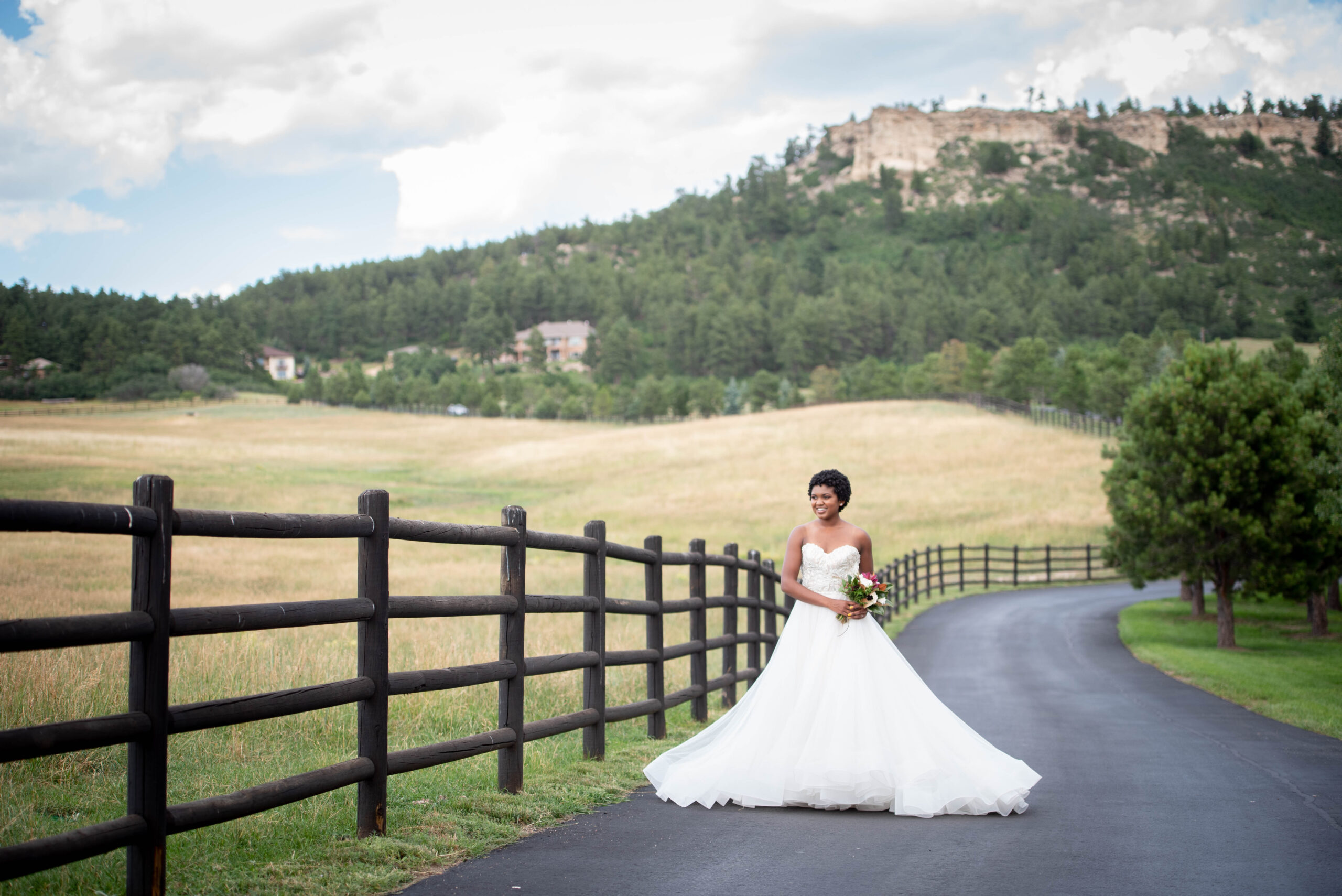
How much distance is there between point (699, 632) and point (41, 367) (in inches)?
Answer: 1622

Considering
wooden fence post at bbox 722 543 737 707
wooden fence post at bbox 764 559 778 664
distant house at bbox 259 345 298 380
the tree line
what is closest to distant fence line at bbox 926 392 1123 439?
the tree line

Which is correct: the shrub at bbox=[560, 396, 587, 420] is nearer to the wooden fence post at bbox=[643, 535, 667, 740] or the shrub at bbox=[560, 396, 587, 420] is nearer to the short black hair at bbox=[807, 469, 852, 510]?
the wooden fence post at bbox=[643, 535, 667, 740]

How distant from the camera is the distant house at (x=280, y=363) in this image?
180 metres

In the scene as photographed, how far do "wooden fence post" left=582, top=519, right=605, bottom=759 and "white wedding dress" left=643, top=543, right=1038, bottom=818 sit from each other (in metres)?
0.79

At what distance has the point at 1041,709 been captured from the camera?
12.6 metres

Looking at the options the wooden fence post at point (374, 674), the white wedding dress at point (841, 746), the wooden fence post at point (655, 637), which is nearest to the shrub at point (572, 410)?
the wooden fence post at point (655, 637)

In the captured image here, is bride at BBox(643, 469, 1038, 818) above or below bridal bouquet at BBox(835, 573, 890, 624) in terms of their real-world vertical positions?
below

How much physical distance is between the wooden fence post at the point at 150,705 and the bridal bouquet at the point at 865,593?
444 cm

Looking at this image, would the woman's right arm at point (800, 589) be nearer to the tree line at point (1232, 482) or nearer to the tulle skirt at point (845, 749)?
the tulle skirt at point (845, 749)

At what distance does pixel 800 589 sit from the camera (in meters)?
7.31

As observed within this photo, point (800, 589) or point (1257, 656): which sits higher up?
point (800, 589)

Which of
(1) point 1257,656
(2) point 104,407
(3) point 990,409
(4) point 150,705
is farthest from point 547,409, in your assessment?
(4) point 150,705

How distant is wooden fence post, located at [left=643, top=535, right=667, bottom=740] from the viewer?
875 centimetres

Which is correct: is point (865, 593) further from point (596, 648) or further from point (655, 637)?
point (655, 637)
